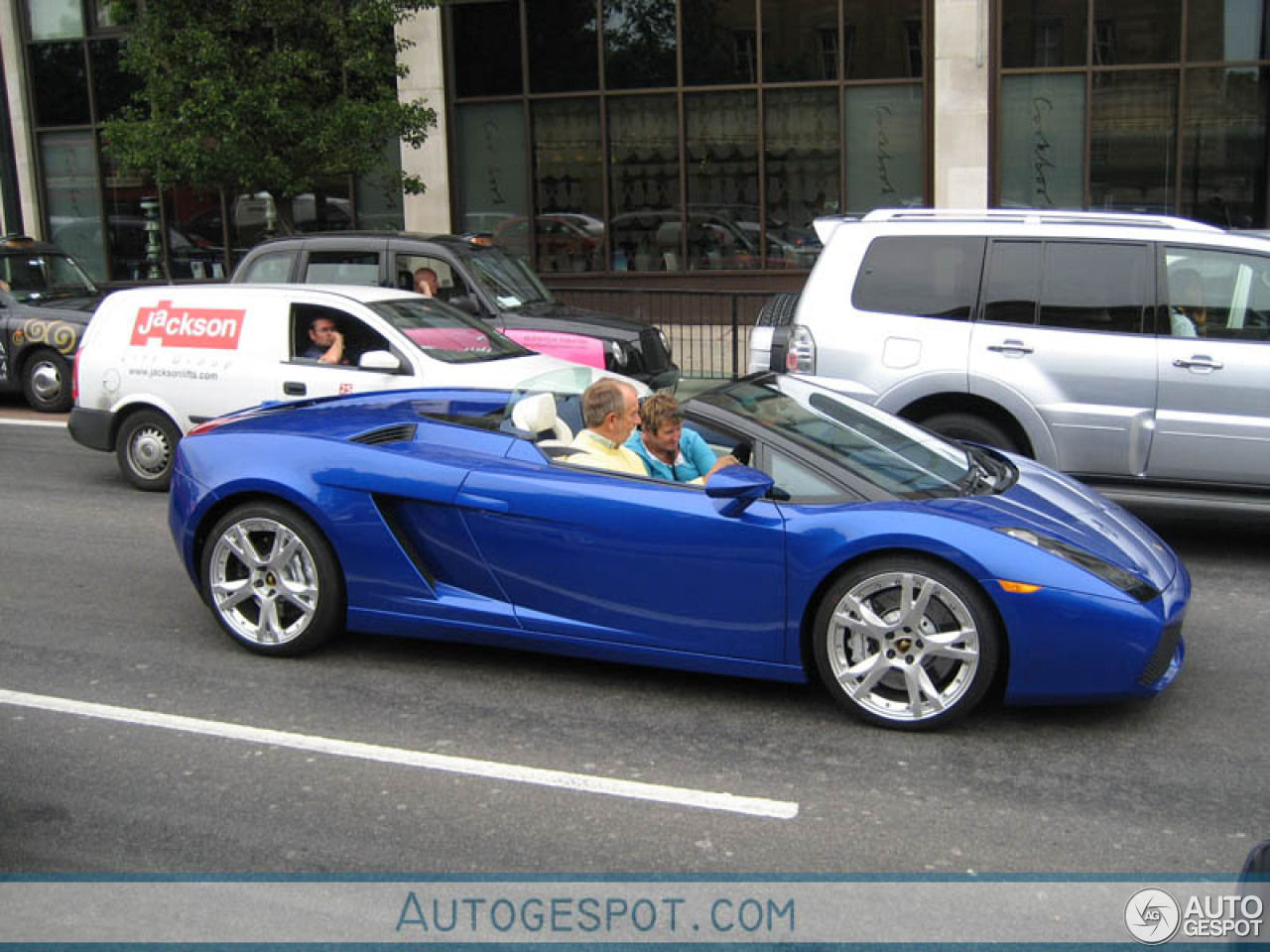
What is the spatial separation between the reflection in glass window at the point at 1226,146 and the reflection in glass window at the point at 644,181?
6.95m

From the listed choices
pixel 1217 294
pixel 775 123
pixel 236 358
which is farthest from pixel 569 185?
pixel 1217 294

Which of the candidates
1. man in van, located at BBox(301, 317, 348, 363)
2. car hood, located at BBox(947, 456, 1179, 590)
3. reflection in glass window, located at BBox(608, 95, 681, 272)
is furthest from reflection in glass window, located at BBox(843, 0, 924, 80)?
car hood, located at BBox(947, 456, 1179, 590)

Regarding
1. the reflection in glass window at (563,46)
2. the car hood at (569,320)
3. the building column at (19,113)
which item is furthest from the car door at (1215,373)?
the building column at (19,113)

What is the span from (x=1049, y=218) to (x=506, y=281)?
5654 millimetres

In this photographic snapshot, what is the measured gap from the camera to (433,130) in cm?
2034

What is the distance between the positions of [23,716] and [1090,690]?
425 cm

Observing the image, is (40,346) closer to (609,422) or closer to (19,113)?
(609,422)

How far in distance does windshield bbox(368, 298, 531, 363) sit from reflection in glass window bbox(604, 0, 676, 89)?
406 inches

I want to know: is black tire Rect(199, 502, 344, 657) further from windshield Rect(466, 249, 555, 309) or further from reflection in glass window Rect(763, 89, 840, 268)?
reflection in glass window Rect(763, 89, 840, 268)

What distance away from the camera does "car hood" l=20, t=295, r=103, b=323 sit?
14305mm

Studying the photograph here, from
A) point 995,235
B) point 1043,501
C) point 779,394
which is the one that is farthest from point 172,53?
point 1043,501

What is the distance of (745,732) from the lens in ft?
17.5

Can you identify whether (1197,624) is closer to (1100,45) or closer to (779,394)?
(779,394)

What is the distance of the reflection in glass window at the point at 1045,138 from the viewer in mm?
18156
